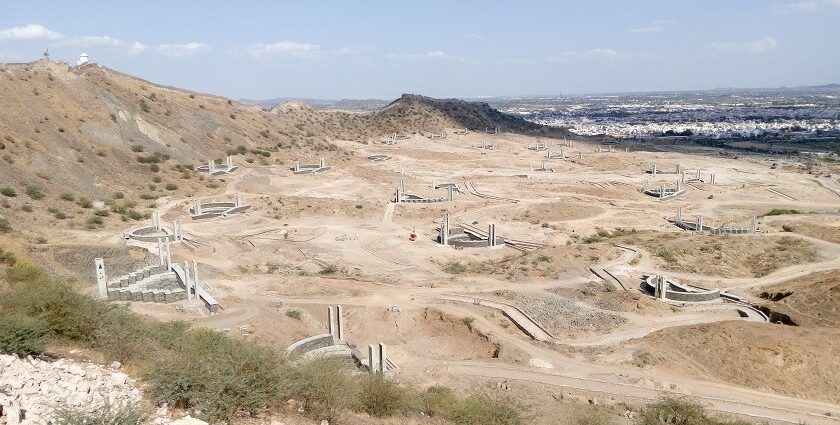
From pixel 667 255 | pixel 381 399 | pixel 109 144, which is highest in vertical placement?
pixel 109 144

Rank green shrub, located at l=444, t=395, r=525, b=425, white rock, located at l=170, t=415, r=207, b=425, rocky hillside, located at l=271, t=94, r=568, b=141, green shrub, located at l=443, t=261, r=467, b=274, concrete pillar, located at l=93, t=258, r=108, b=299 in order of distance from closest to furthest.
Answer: white rock, located at l=170, t=415, r=207, b=425
green shrub, located at l=444, t=395, r=525, b=425
concrete pillar, located at l=93, t=258, r=108, b=299
green shrub, located at l=443, t=261, r=467, b=274
rocky hillside, located at l=271, t=94, r=568, b=141

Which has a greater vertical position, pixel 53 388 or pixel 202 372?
pixel 53 388

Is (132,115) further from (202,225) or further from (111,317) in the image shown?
(111,317)

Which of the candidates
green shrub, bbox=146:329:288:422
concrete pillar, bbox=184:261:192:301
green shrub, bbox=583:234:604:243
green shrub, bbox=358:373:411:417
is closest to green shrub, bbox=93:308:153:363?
green shrub, bbox=146:329:288:422

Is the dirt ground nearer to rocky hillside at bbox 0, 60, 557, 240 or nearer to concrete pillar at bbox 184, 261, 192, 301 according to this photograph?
concrete pillar at bbox 184, 261, 192, 301

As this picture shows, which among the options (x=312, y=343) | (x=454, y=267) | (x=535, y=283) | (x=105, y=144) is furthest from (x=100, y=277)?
(x=105, y=144)

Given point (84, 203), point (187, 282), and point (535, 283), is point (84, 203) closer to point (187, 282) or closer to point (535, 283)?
point (187, 282)

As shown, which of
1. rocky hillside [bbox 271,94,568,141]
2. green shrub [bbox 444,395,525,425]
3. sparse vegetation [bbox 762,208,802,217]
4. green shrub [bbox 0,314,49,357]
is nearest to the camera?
green shrub [bbox 0,314,49,357]

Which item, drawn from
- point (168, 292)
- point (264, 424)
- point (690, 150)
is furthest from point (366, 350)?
point (690, 150)
